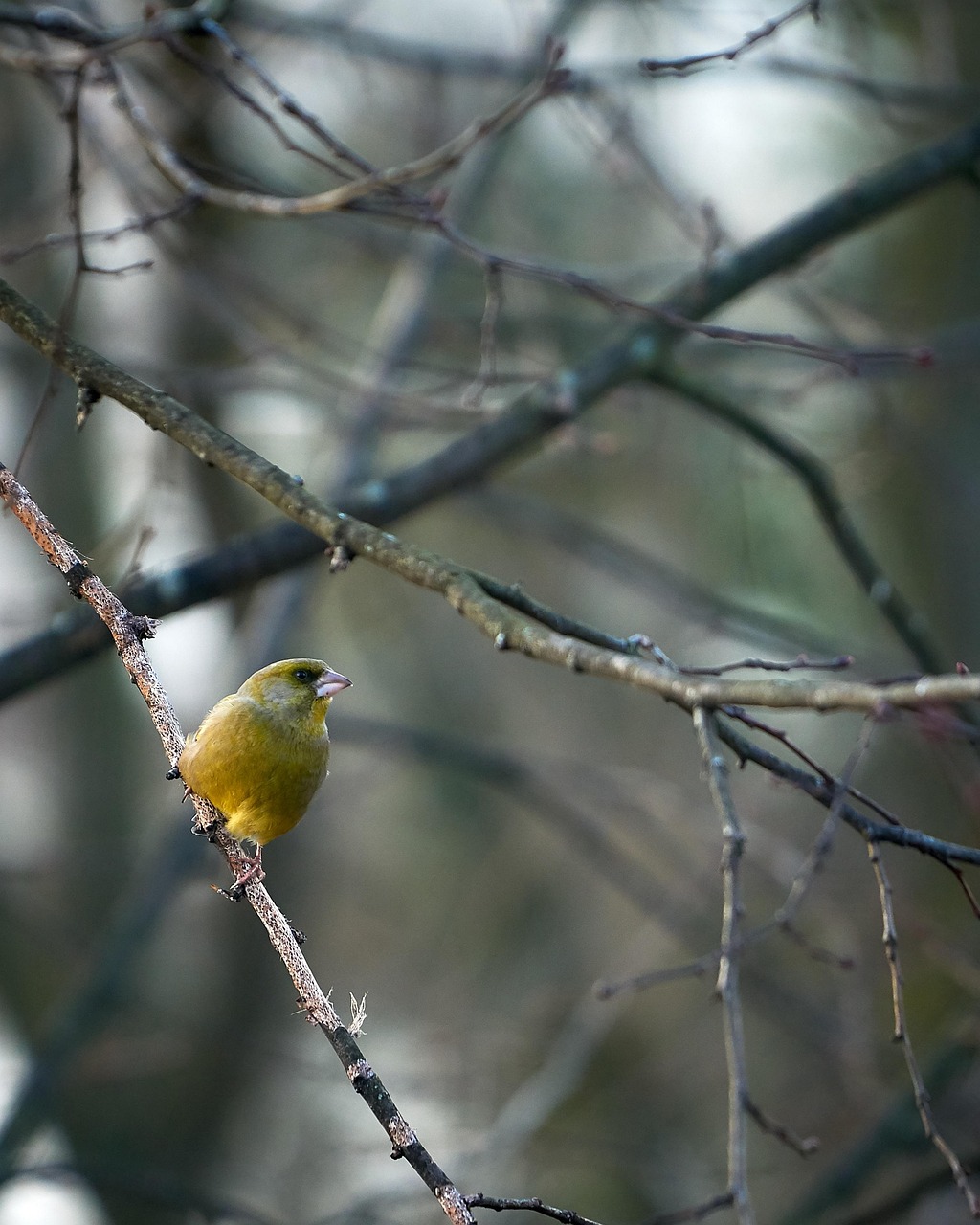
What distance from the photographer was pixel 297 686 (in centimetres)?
273

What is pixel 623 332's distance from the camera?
5.35 metres

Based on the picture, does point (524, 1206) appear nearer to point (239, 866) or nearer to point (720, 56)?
point (239, 866)

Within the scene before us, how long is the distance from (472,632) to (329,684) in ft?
40.2

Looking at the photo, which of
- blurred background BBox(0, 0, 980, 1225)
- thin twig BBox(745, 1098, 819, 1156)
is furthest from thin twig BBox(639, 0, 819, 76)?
thin twig BBox(745, 1098, 819, 1156)

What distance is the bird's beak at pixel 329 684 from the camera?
8.98ft

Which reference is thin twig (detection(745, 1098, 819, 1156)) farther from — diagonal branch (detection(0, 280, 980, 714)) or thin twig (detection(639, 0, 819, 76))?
thin twig (detection(639, 0, 819, 76))

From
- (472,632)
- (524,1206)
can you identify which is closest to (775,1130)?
(524,1206)

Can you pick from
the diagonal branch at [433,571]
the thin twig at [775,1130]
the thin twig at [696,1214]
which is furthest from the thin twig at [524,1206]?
the diagonal branch at [433,571]

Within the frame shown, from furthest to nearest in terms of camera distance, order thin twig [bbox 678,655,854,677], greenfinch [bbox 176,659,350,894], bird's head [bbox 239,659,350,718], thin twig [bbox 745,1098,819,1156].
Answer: bird's head [bbox 239,659,350,718], greenfinch [bbox 176,659,350,894], thin twig [bbox 678,655,854,677], thin twig [bbox 745,1098,819,1156]

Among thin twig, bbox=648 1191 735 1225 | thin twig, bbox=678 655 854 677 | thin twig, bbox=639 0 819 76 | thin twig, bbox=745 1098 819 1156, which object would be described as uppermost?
thin twig, bbox=639 0 819 76

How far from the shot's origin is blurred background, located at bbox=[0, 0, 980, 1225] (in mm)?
5715

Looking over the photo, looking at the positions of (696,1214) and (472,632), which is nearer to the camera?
(696,1214)

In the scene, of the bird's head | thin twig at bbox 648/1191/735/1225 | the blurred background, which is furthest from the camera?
the blurred background

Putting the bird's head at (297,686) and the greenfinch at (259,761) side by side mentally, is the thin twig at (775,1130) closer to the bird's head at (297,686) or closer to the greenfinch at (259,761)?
the greenfinch at (259,761)
